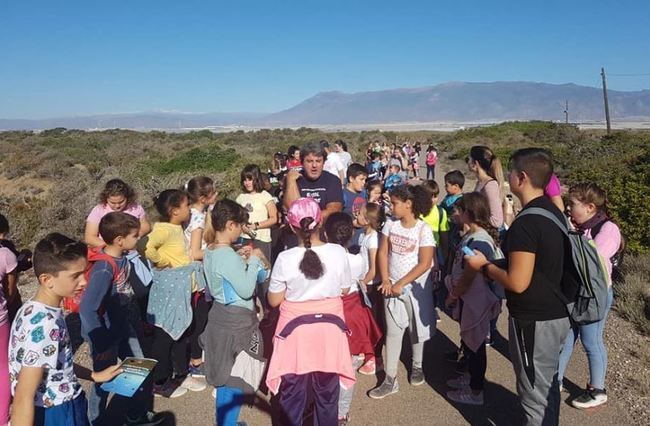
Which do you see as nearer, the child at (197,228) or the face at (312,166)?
the child at (197,228)

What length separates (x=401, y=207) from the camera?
366 cm

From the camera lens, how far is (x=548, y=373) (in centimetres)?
257

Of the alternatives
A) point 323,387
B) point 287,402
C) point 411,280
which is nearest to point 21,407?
point 287,402

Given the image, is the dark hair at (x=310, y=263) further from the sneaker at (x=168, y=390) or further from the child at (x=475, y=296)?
the sneaker at (x=168, y=390)

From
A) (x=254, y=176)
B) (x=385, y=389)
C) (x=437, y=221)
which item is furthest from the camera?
(x=254, y=176)

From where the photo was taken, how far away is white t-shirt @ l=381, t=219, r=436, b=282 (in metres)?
3.67

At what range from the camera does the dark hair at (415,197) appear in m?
3.64

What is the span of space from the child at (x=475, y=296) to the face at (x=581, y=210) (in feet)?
2.22

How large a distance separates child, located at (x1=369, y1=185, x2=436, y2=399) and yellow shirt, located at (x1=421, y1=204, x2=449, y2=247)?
44.5 inches

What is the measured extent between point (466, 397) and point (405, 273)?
1.20 meters

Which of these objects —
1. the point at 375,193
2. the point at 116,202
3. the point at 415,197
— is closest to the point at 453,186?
the point at 375,193

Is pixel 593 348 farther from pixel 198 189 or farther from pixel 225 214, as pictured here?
pixel 198 189

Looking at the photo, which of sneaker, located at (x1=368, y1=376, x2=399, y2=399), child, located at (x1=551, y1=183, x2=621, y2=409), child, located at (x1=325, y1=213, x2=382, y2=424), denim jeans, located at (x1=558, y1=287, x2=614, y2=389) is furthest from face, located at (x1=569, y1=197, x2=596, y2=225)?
sneaker, located at (x1=368, y1=376, x2=399, y2=399)

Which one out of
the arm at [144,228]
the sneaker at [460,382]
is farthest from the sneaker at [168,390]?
the sneaker at [460,382]
